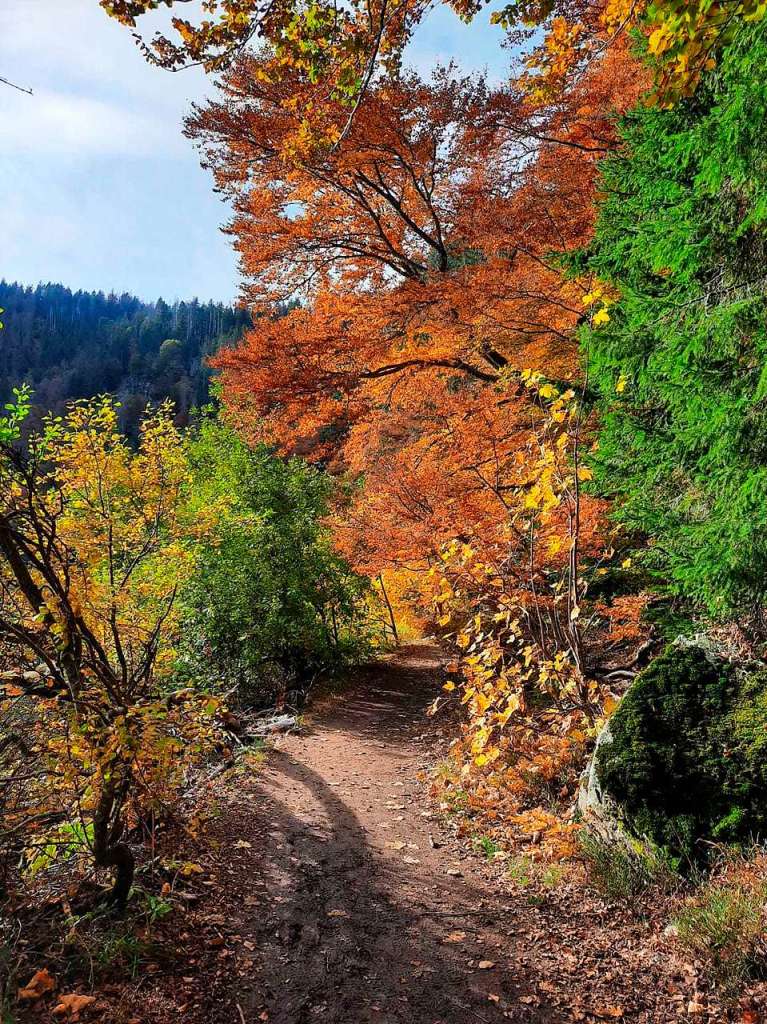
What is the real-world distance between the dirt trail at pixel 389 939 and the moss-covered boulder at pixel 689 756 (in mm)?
664

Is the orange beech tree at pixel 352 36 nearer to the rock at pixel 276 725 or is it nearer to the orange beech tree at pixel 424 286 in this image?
the orange beech tree at pixel 424 286

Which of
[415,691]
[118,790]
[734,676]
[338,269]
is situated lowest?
[415,691]

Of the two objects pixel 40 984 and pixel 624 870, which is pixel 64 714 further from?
pixel 624 870

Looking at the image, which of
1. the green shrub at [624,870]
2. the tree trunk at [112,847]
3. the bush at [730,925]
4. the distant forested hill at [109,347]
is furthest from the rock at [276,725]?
the distant forested hill at [109,347]

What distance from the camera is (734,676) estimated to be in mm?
4043

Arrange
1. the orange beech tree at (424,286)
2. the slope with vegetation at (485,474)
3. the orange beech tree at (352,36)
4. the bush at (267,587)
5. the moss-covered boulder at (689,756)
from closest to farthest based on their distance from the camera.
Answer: the orange beech tree at (352,36), the slope with vegetation at (485,474), the moss-covered boulder at (689,756), the orange beech tree at (424,286), the bush at (267,587)

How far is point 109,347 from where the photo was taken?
304 ft

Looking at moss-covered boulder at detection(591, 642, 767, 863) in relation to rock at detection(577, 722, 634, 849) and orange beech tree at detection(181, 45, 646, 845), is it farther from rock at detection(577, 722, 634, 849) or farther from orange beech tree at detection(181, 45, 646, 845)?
orange beech tree at detection(181, 45, 646, 845)

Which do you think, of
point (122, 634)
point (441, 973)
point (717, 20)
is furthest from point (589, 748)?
point (717, 20)

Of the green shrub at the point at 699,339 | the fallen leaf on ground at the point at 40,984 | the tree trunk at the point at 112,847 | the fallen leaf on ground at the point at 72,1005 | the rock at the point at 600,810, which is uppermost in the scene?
the green shrub at the point at 699,339

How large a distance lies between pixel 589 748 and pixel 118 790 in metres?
4.02

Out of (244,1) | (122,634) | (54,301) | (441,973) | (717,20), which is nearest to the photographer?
(717,20)

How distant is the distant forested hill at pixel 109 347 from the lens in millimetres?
80000

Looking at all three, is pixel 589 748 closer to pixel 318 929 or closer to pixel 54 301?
pixel 318 929
